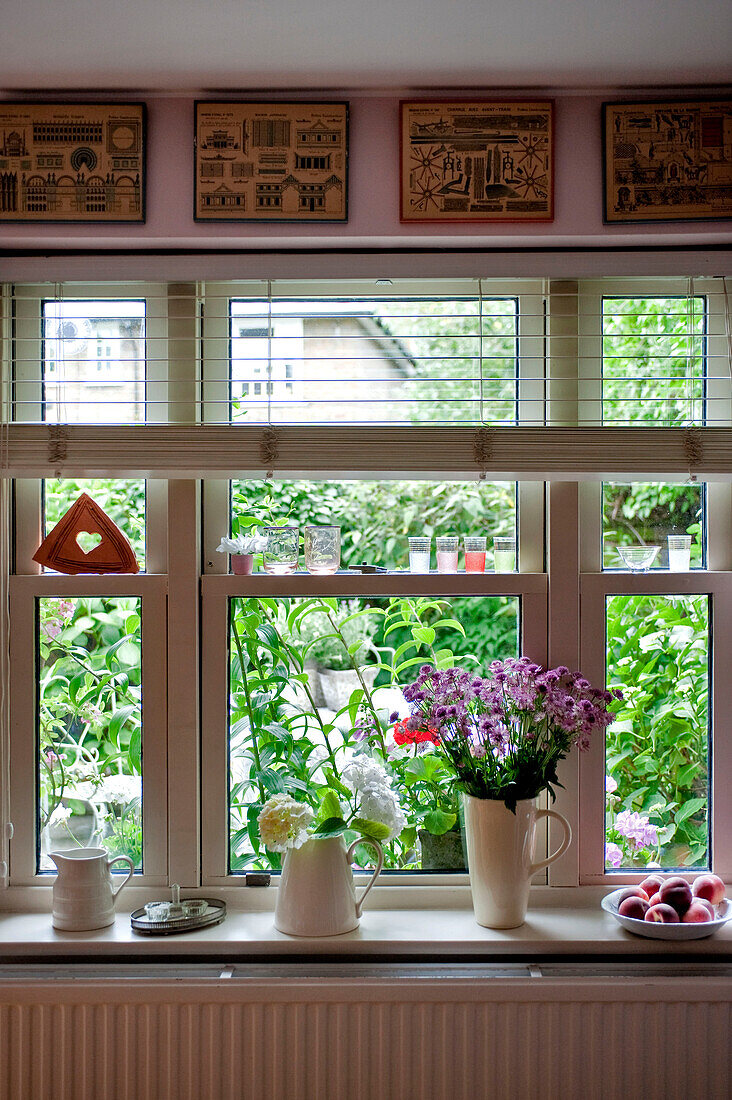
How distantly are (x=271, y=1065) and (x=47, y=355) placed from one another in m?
1.70

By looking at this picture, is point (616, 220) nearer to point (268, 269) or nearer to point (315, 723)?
point (268, 269)

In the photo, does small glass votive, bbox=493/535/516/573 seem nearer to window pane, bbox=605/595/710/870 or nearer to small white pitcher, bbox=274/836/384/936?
window pane, bbox=605/595/710/870

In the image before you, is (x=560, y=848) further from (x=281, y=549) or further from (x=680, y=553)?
(x=281, y=549)

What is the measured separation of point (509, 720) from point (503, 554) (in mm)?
416

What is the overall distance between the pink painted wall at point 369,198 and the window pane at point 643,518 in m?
0.60

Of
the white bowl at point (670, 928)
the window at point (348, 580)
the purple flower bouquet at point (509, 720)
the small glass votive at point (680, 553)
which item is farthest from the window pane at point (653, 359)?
the white bowl at point (670, 928)

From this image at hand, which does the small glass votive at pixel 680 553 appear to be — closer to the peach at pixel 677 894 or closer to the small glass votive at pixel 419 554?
the small glass votive at pixel 419 554

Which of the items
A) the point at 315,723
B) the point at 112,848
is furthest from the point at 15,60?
the point at 112,848

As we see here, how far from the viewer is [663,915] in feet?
6.48

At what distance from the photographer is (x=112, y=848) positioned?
2209 mm

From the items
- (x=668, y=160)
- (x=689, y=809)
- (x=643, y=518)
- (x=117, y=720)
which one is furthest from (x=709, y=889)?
(x=668, y=160)

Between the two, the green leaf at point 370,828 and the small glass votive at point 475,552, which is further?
the small glass votive at point 475,552

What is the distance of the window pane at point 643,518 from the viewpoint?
7.34 feet

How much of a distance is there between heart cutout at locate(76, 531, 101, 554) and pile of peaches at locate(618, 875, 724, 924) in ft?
4.91
